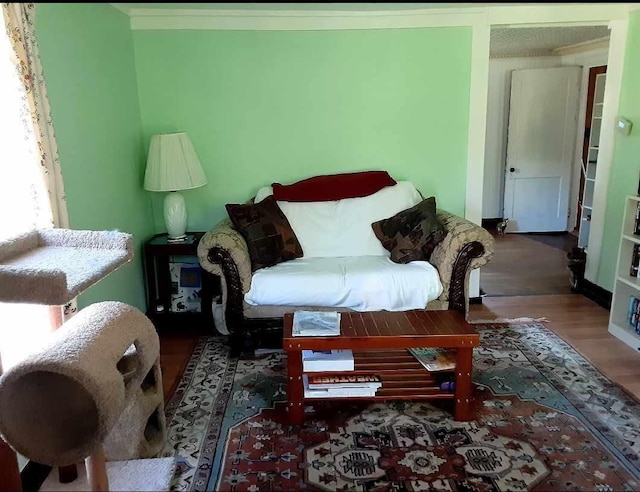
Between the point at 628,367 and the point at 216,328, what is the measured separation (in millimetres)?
2479

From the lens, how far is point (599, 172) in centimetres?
383

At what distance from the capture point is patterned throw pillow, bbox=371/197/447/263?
10.3 feet

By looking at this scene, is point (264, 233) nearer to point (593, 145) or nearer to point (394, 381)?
point (394, 381)

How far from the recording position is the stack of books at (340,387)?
7.63 ft

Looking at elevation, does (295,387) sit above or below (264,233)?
below

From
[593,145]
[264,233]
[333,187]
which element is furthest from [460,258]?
[593,145]

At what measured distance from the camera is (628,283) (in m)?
3.12

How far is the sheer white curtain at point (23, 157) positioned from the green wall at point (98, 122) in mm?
293

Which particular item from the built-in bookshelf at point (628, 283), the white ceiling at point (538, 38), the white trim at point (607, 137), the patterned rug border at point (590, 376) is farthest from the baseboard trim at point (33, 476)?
the white ceiling at point (538, 38)

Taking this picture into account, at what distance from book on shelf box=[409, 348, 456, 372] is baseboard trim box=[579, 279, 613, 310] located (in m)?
1.86

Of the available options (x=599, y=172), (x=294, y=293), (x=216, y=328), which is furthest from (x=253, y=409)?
(x=599, y=172)

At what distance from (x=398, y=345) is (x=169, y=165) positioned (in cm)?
196

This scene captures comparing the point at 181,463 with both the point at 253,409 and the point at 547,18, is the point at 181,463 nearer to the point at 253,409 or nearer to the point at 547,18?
the point at 253,409

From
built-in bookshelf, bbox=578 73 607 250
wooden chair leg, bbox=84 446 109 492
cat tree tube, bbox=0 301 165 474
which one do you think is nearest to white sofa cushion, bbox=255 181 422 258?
cat tree tube, bbox=0 301 165 474
